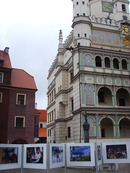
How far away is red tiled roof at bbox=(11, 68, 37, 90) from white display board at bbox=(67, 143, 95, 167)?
21.0 metres

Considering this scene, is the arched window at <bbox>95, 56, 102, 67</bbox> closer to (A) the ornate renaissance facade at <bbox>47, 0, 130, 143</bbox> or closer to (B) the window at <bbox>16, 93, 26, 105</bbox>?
(A) the ornate renaissance facade at <bbox>47, 0, 130, 143</bbox>

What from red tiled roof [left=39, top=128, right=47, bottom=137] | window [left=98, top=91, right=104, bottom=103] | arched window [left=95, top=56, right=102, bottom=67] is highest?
arched window [left=95, top=56, right=102, bottom=67]

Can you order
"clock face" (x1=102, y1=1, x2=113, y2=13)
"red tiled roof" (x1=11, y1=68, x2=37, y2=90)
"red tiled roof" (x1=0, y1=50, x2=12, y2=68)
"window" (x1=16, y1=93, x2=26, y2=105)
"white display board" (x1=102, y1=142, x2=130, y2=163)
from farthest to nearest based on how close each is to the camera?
"clock face" (x1=102, y1=1, x2=113, y2=13) < "red tiled roof" (x1=0, y1=50, x2=12, y2=68) < "red tiled roof" (x1=11, y1=68, x2=37, y2=90) < "window" (x1=16, y1=93, x2=26, y2=105) < "white display board" (x1=102, y1=142, x2=130, y2=163)

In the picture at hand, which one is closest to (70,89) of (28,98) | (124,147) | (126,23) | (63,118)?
(63,118)

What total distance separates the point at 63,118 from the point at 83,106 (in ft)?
35.1

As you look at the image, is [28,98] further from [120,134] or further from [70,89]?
[120,134]

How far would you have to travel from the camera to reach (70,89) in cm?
3784

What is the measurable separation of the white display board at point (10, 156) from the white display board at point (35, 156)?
1.34 ft

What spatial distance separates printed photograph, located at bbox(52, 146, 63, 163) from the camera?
40.6 ft

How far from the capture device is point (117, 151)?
12.9 meters

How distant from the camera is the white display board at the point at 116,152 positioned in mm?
12711

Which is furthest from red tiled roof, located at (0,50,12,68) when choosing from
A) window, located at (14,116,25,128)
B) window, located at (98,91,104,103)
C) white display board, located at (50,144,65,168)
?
white display board, located at (50,144,65,168)

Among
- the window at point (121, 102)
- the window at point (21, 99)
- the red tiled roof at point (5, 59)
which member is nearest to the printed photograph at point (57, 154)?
the window at point (21, 99)

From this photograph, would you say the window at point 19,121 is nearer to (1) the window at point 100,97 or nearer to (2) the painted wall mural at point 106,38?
(1) the window at point 100,97
